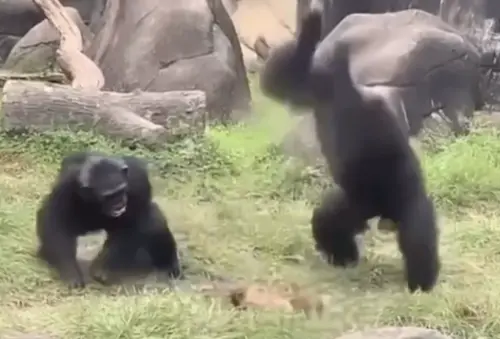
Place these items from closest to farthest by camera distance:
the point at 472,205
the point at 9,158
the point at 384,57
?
the point at 472,205
the point at 9,158
the point at 384,57

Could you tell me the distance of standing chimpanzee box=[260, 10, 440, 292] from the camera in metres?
2.89

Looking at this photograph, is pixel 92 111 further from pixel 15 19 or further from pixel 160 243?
pixel 15 19

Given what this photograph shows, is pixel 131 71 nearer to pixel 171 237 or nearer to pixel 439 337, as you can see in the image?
pixel 171 237

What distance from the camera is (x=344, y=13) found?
5.67 meters

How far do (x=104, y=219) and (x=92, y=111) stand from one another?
A: 162cm

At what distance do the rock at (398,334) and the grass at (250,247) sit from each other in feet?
0.67

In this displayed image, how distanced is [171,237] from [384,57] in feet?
7.33

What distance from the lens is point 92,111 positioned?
4645mm

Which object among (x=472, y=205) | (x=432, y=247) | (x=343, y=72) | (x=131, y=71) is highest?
(x=343, y=72)

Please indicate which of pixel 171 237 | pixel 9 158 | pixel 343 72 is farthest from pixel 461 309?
pixel 9 158

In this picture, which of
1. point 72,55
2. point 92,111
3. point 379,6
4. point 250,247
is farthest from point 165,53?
point 250,247

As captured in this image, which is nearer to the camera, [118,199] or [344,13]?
[118,199]

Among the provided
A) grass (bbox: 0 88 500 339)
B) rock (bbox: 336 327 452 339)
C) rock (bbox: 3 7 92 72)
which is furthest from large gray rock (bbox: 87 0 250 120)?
rock (bbox: 336 327 452 339)

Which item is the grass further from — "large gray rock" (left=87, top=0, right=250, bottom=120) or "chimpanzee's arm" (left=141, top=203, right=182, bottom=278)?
"large gray rock" (left=87, top=0, right=250, bottom=120)
